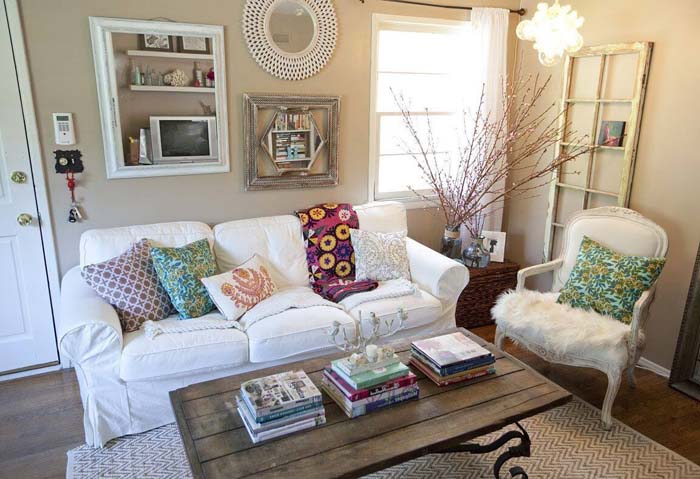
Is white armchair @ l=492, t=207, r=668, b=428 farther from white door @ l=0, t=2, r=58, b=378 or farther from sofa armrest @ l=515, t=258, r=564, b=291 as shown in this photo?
white door @ l=0, t=2, r=58, b=378

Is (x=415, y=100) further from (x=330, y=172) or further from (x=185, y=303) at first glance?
(x=185, y=303)

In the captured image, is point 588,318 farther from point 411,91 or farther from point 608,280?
point 411,91

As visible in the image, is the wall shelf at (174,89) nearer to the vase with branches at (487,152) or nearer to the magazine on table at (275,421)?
the vase with branches at (487,152)

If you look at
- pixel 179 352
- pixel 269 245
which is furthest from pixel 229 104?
pixel 179 352

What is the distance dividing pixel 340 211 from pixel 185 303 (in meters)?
1.18

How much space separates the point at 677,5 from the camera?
2822 millimetres

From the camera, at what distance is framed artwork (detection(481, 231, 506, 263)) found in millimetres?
3779

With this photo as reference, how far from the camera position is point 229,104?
10.4 feet

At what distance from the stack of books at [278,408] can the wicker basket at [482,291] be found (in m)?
1.92

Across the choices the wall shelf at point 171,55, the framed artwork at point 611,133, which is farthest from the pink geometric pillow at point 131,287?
the framed artwork at point 611,133

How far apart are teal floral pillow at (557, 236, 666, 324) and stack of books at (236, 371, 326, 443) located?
1743mm

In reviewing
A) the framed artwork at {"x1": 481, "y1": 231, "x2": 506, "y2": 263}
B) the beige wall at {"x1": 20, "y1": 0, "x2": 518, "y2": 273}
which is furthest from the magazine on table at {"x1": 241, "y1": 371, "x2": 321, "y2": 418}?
the framed artwork at {"x1": 481, "y1": 231, "x2": 506, "y2": 263}

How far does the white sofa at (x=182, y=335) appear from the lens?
235 centimetres

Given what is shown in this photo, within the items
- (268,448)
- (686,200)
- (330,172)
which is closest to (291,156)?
(330,172)
